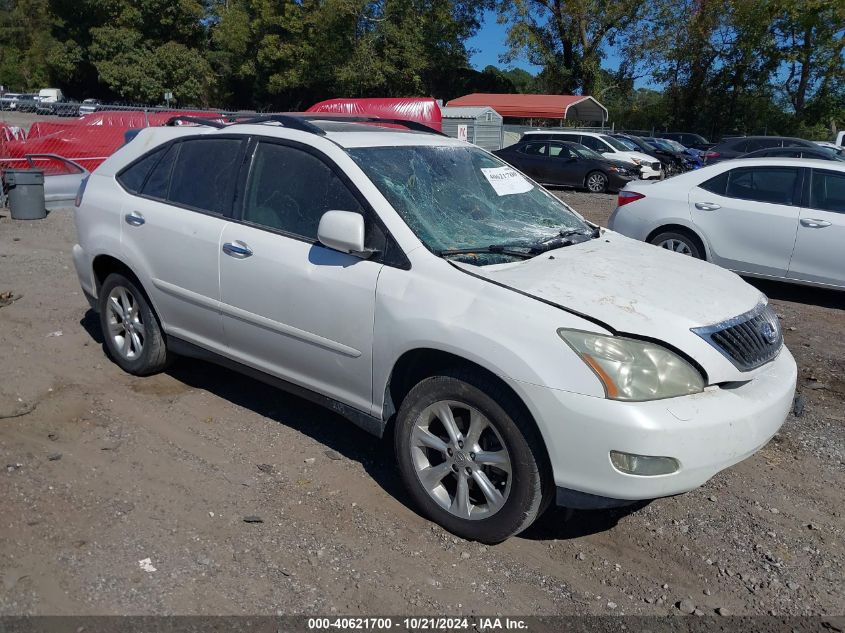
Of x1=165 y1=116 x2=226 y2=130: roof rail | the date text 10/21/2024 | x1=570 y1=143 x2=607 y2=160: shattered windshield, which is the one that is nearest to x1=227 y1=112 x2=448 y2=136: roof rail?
x1=165 y1=116 x2=226 y2=130: roof rail

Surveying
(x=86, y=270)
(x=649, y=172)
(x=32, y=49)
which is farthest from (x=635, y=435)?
(x=32, y=49)

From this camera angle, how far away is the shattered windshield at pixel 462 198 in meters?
3.80

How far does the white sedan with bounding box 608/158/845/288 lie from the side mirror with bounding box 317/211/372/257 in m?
4.90

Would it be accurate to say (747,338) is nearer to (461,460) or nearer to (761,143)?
(461,460)

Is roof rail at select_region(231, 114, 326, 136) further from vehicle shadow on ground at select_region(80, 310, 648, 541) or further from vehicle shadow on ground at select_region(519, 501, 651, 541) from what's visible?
vehicle shadow on ground at select_region(519, 501, 651, 541)

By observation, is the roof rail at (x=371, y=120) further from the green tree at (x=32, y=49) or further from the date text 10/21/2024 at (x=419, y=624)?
the green tree at (x=32, y=49)

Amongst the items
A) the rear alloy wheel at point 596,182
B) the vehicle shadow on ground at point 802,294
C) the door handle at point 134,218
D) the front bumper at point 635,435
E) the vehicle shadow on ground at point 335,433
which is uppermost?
the door handle at point 134,218

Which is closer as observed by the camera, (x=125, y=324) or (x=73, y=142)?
(x=125, y=324)

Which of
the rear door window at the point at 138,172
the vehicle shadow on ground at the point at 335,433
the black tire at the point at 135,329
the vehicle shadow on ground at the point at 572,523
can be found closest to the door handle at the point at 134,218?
the rear door window at the point at 138,172

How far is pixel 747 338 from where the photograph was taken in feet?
11.3

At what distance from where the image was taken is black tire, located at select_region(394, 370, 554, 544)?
3154 mm

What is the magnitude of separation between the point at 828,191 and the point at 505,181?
15.5 ft

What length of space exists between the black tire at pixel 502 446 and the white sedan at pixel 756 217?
4.94 meters

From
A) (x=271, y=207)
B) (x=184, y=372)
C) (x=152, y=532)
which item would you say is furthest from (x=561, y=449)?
(x=184, y=372)
